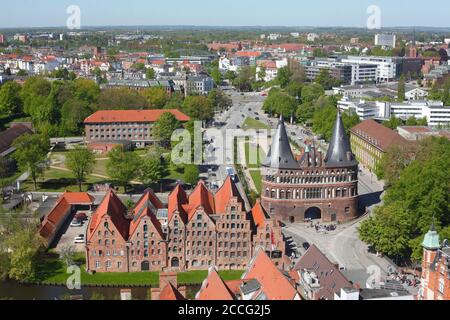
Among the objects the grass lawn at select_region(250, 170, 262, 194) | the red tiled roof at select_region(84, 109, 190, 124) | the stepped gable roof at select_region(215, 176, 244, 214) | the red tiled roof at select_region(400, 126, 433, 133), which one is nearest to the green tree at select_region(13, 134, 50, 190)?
the red tiled roof at select_region(84, 109, 190, 124)

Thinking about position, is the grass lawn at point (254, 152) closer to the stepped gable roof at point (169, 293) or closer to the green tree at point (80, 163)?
the green tree at point (80, 163)

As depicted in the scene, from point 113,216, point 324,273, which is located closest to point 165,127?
point 113,216

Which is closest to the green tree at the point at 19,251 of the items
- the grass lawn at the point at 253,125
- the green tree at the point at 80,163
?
the green tree at the point at 80,163

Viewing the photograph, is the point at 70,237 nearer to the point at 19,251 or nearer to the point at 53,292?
the point at 19,251

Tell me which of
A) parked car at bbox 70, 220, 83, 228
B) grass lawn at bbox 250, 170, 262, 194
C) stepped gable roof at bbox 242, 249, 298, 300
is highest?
stepped gable roof at bbox 242, 249, 298, 300

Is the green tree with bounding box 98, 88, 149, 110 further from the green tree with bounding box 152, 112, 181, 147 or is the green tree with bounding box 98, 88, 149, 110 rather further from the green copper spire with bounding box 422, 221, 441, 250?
the green copper spire with bounding box 422, 221, 441, 250

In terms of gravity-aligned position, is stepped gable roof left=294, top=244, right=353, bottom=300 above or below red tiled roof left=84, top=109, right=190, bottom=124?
below
